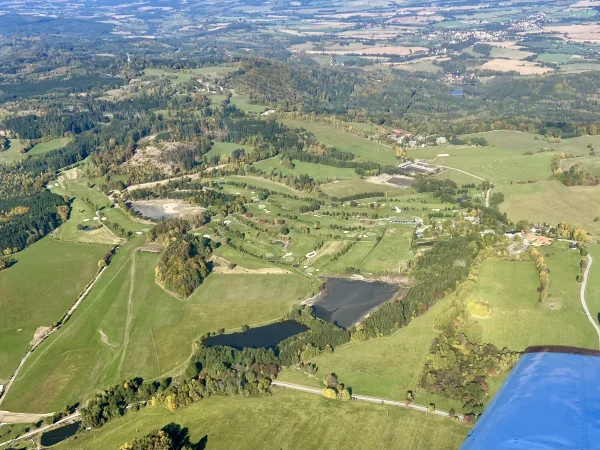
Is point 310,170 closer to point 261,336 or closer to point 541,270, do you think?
point 541,270

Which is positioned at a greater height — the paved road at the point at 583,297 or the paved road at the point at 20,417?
the paved road at the point at 583,297

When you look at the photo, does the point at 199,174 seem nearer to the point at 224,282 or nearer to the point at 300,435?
the point at 224,282

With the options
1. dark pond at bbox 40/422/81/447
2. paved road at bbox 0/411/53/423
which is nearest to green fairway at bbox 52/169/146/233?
paved road at bbox 0/411/53/423

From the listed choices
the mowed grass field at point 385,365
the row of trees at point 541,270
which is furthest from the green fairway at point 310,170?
the mowed grass field at point 385,365

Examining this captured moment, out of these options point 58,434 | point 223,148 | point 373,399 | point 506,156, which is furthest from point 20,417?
point 506,156

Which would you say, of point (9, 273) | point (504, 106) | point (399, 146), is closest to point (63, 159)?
point (9, 273)

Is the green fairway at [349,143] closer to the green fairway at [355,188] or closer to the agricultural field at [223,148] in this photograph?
the green fairway at [355,188]
